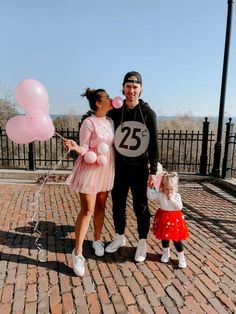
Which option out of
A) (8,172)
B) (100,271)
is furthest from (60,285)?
(8,172)

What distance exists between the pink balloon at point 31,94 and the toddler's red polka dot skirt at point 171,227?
182 centimetres

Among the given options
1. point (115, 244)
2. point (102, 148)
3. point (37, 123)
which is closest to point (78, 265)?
point (115, 244)

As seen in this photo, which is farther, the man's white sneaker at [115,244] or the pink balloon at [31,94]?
the man's white sneaker at [115,244]

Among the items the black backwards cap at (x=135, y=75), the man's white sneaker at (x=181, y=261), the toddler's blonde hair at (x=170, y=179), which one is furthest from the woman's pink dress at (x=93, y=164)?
the man's white sneaker at (x=181, y=261)

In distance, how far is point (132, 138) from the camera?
10.5 feet

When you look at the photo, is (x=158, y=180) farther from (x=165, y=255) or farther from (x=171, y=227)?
(x=165, y=255)

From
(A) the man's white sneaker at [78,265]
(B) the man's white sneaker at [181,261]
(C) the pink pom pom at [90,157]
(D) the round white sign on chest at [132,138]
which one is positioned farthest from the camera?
(B) the man's white sneaker at [181,261]

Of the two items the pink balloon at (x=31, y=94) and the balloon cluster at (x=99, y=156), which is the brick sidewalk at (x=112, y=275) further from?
the pink balloon at (x=31, y=94)

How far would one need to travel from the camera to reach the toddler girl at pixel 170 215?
3.26 metres

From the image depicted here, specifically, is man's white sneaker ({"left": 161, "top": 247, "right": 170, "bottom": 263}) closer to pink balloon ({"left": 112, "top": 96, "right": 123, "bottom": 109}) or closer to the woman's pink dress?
the woman's pink dress

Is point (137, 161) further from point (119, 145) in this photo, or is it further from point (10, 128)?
point (10, 128)

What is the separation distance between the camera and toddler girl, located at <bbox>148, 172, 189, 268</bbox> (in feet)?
10.7

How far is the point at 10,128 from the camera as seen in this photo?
2.95 meters

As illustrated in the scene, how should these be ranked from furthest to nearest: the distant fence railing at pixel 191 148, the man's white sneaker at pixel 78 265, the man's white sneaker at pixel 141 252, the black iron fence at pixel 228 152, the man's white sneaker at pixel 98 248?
the distant fence railing at pixel 191 148 < the black iron fence at pixel 228 152 < the man's white sneaker at pixel 98 248 < the man's white sneaker at pixel 141 252 < the man's white sneaker at pixel 78 265
